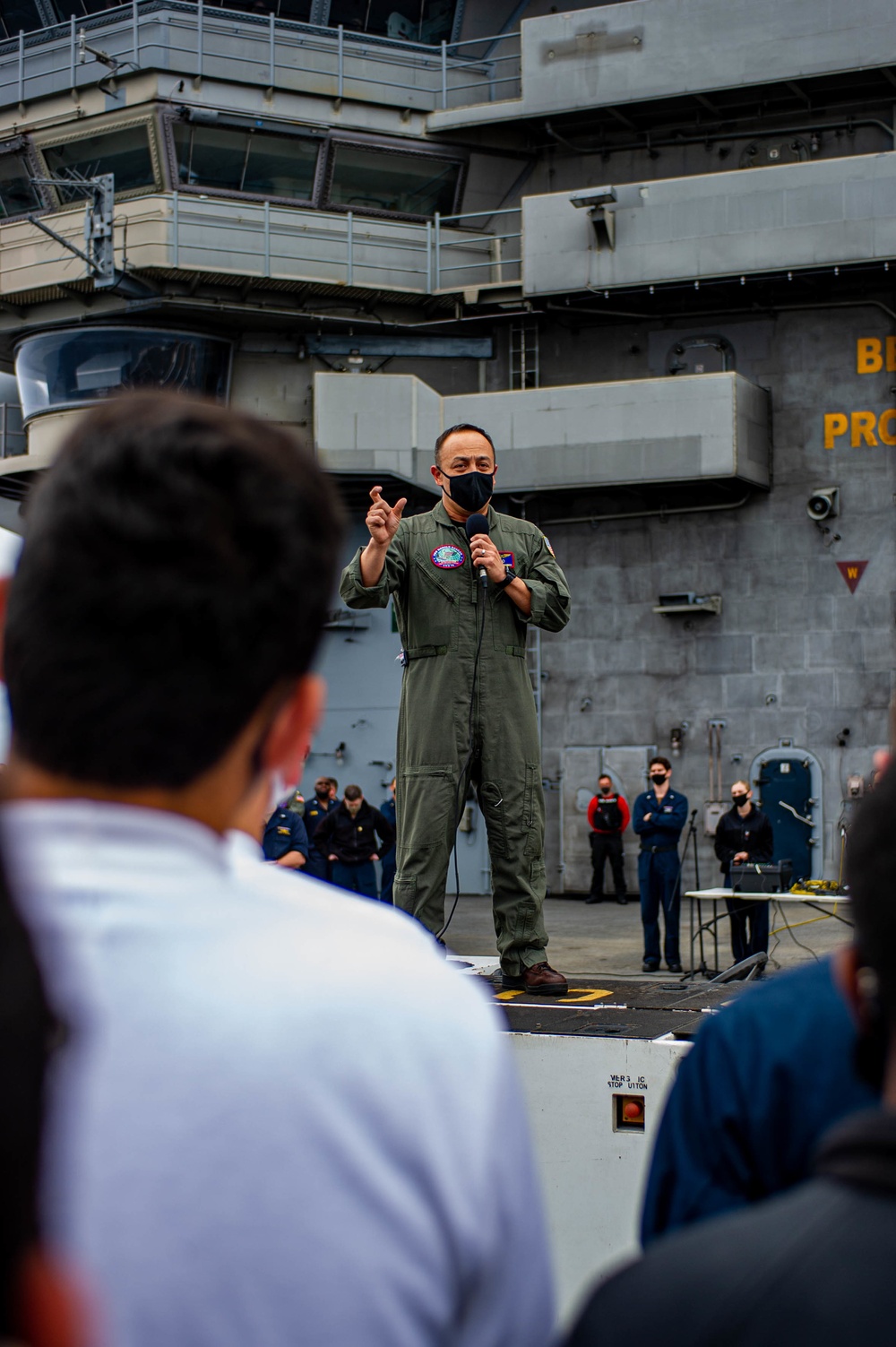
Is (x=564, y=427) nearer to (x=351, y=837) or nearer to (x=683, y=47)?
(x=683, y=47)

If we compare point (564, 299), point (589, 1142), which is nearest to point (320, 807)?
point (564, 299)

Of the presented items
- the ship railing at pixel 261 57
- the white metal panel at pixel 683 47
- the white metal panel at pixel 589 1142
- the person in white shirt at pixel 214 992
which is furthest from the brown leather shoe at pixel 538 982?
the ship railing at pixel 261 57

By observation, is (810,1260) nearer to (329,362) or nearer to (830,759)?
(830,759)

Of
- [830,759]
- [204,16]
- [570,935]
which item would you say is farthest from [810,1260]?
[204,16]

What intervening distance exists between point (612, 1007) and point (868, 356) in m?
16.3

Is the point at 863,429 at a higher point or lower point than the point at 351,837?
higher

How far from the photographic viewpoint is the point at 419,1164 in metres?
0.99

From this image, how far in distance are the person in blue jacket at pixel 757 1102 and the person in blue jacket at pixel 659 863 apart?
11.9 meters

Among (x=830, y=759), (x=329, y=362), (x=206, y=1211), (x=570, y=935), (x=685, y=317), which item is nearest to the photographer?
(x=206, y=1211)

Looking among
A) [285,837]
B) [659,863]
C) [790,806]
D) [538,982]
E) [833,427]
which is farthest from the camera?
[833,427]

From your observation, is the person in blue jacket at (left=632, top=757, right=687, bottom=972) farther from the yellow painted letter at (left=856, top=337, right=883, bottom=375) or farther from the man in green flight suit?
the yellow painted letter at (left=856, top=337, right=883, bottom=375)

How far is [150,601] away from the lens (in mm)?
1047

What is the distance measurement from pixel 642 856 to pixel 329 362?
10.9 m

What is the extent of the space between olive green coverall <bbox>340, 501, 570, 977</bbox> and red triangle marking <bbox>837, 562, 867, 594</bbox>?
14.1 m
